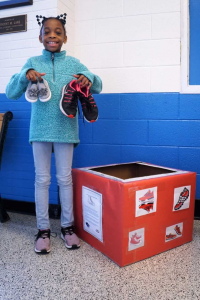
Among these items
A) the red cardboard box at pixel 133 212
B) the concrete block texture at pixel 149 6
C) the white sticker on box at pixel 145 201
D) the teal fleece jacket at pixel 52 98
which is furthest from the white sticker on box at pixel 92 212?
the concrete block texture at pixel 149 6

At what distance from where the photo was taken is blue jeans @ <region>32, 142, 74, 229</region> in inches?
57.5

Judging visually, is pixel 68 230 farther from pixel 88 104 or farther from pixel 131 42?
pixel 131 42

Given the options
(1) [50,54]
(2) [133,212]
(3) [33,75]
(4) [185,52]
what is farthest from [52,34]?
(2) [133,212]

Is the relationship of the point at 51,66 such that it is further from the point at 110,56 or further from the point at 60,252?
the point at 60,252

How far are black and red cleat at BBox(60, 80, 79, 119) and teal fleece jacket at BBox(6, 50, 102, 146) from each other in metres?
0.08

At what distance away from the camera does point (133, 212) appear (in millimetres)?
1242

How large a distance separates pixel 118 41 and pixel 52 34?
650 mm

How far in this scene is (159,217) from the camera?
1347 millimetres

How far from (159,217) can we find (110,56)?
1219 millimetres

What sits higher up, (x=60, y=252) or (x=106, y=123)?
(x=106, y=123)

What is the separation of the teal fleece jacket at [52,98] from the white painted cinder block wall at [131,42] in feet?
1.69

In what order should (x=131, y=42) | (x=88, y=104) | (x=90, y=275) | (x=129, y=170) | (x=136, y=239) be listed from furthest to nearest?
(x=131, y=42), (x=129, y=170), (x=88, y=104), (x=136, y=239), (x=90, y=275)

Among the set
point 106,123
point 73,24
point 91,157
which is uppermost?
point 73,24

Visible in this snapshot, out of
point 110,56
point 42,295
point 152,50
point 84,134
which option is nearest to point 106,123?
point 84,134
